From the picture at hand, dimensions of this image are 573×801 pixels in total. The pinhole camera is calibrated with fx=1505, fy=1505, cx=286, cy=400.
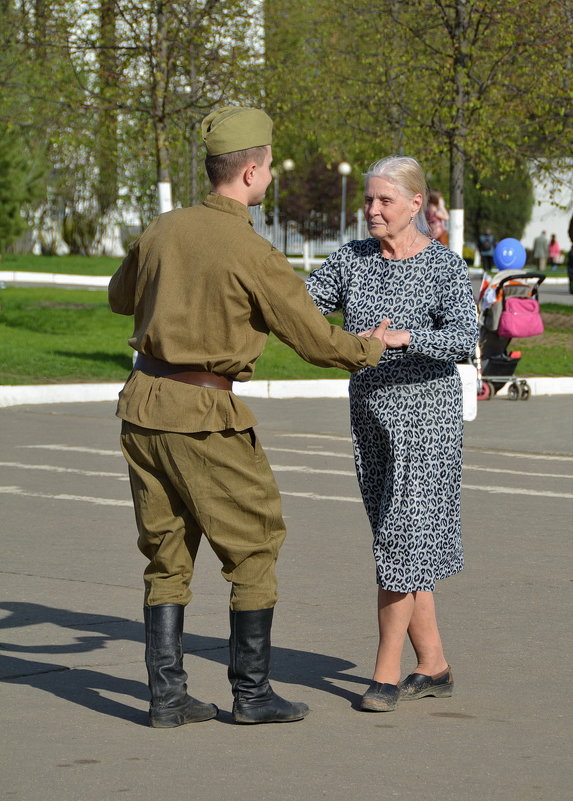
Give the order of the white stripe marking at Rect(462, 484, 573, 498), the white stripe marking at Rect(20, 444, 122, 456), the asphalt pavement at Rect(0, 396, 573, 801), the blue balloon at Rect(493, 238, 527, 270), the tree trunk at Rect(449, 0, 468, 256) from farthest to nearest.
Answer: the tree trunk at Rect(449, 0, 468, 256), the blue balloon at Rect(493, 238, 527, 270), the white stripe marking at Rect(20, 444, 122, 456), the white stripe marking at Rect(462, 484, 573, 498), the asphalt pavement at Rect(0, 396, 573, 801)

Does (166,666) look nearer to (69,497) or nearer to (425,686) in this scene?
(425,686)

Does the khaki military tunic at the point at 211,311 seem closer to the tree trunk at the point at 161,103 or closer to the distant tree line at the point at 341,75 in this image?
the tree trunk at the point at 161,103

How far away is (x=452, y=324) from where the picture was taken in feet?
17.3

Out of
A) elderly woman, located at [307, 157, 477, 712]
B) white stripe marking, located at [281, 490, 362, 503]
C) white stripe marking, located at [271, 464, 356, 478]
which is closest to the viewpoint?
elderly woman, located at [307, 157, 477, 712]

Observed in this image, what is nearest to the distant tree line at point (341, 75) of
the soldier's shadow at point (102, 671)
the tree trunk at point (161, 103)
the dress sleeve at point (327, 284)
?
the tree trunk at point (161, 103)

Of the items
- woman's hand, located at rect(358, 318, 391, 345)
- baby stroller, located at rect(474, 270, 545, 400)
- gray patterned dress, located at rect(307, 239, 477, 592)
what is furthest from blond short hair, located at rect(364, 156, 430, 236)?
baby stroller, located at rect(474, 270, 545, 400)

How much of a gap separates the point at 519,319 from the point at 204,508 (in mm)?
12273

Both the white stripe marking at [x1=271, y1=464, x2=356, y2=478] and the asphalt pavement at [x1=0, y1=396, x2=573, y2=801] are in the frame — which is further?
the white stripe marking at [x1=271, y1=464, x2=356, y2=478]

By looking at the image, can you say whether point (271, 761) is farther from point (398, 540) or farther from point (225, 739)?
point (398, 540)

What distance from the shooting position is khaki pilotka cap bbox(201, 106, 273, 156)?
473 centimetres

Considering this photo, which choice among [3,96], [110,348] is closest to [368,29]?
[3,96]

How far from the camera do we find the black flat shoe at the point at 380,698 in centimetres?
519

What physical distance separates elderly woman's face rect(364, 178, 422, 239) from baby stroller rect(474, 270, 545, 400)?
11253mm

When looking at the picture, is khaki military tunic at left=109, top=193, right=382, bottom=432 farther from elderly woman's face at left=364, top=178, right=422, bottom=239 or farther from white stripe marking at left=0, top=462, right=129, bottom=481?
white stripe marking at left=0, top=462, right=129, bottom=481
